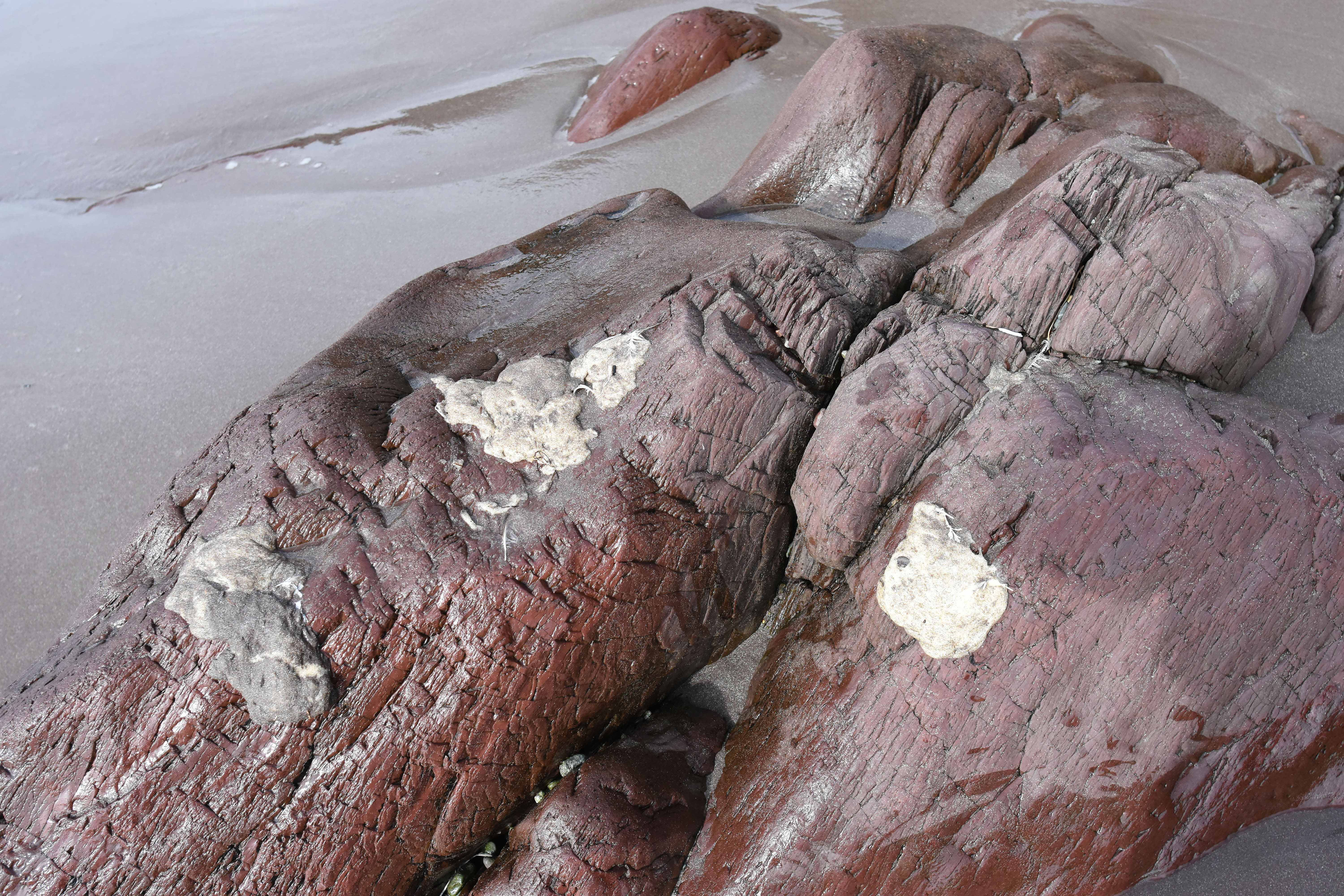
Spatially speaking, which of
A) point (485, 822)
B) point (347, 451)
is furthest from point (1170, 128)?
point (485, 822)

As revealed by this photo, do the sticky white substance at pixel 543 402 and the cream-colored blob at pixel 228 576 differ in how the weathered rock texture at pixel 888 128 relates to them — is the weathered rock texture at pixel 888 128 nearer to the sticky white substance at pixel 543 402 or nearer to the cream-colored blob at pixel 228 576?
the sticky white substance at pixel 543 402

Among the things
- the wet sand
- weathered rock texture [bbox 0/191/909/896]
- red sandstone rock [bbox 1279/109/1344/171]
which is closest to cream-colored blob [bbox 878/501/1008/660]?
weathered rock texture [bbox 0/191/909/896]

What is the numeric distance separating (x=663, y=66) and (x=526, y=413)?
361 centimetres

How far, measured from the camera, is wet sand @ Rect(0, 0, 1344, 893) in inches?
159

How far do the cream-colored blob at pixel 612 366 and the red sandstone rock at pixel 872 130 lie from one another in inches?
70.5

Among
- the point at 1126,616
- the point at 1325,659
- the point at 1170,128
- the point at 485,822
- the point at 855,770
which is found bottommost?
the point at 485,822

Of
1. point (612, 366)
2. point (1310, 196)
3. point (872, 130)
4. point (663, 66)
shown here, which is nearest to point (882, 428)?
point (612, 366)

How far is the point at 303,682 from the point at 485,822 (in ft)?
2.51

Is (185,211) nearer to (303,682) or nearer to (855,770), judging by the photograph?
(303,682)

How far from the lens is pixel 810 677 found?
9.46 ft

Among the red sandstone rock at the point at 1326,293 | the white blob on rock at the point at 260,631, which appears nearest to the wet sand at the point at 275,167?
the red sandstone rock at the point at 1326,293

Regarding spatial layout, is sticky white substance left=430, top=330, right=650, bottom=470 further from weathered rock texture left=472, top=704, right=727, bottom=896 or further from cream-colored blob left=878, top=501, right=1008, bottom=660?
cream-colored blob left=878, top=501, right=1008, bottom=660

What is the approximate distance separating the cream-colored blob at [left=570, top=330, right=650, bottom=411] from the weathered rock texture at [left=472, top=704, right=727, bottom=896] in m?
1.25

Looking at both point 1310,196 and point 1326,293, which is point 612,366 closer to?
point 1326,293
